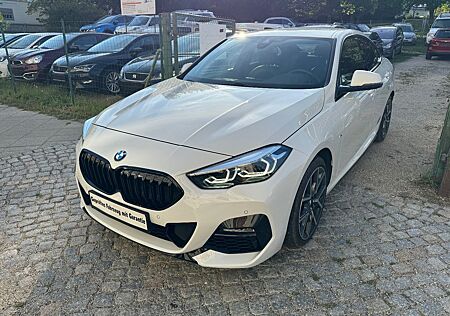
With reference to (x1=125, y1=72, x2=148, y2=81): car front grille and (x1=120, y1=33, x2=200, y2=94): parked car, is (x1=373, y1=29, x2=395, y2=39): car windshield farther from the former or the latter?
(x1=125, y1=72, x2=148, y2=81): car front grille

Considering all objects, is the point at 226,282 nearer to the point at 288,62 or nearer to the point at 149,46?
the point at 288,62

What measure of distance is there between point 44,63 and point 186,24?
4627 millimetres

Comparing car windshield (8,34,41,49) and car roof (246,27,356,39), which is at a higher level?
car roof (246,27,356,39)

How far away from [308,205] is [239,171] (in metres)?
0.81

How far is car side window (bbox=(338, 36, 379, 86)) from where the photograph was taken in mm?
3380

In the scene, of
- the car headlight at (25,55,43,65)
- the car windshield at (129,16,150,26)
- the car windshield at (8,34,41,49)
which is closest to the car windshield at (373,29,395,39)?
the car windshield at (129,16,150,26)

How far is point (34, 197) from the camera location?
367cm

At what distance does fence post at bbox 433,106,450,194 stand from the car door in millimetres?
735

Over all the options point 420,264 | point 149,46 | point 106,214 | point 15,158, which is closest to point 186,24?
point 149,46

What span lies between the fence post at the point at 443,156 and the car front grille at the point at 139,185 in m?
2.78

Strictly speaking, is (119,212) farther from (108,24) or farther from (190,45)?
(108,24)

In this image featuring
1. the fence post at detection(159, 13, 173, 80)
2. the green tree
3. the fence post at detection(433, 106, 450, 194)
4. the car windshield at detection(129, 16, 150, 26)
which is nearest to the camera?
the fence post at detection(433, 106, 450, 194)

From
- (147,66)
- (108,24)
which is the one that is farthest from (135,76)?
(108,24)

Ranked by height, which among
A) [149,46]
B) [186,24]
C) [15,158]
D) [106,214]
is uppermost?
[186,24]
